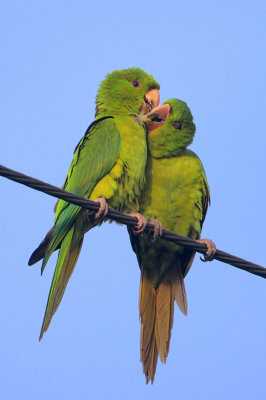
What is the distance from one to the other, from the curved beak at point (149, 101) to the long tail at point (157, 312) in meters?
1.45

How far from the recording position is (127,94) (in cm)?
510

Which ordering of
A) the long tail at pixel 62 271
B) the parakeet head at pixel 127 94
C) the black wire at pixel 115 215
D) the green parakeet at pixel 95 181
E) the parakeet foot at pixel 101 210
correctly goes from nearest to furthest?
the black wire at pixel 115 215, the parakeet foot at pixel 101 210, the long tail at pixel 62 271, the green parakeet at pixel 95 181, the parakeet head at pixel 127 94

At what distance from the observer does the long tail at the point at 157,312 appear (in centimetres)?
479

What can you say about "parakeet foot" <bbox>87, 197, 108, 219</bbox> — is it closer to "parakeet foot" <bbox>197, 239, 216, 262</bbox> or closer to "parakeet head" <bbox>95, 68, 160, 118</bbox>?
"parakeet foot" <bbox>197, 239, 216, 262</bbox>

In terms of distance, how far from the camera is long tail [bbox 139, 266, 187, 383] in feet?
15.7

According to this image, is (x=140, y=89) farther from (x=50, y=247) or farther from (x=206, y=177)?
(x=50, y=247)

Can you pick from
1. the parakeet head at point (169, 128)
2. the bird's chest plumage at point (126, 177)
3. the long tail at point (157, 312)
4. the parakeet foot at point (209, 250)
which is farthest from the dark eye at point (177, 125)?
the long tail at point (157, 312)

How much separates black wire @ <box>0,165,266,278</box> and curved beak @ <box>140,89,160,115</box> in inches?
61.1

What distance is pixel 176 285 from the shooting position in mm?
5023

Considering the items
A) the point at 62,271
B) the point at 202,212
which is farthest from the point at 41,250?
the point at 202,212

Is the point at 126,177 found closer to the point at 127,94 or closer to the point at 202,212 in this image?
the point at 202,212

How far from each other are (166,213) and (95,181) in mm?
744

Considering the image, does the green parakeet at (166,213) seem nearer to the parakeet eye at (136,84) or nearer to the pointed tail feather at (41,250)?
the parakeet eye at (136,84)

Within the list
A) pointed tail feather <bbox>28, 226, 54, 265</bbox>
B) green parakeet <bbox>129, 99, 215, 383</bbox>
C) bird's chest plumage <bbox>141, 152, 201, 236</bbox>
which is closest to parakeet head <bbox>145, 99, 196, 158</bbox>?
green parakeet <bbox>129, 99, 215, 383</bbox>
